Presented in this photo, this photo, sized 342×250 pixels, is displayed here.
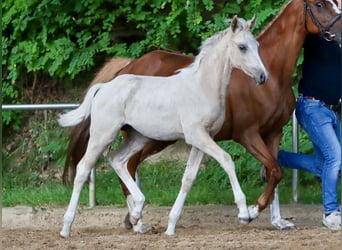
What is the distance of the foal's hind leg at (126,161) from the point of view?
7.71 meters

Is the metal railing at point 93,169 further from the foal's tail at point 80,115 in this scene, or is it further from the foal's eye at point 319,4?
the foal's eye at point 319,4

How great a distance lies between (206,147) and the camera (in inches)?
287

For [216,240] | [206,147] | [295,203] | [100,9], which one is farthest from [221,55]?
[100,9]

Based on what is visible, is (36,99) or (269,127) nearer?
(269,127)

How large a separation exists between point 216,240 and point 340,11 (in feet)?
Answer: 7.21

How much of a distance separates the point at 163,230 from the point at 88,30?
163 inches

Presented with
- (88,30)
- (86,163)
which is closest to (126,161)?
(86,163)

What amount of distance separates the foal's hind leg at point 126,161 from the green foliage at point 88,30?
3364 millimetres

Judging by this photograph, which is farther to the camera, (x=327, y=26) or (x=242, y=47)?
(x=327, y=26)

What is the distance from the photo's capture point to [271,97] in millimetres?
7984

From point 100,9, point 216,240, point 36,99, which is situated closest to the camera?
point 216,240

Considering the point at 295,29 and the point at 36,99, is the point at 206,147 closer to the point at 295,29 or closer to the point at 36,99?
the point at 295,29

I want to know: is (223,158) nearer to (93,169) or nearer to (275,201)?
(275,201)

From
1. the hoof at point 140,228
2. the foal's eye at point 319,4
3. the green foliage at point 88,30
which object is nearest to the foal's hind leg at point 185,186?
the hoof at point 140,228
